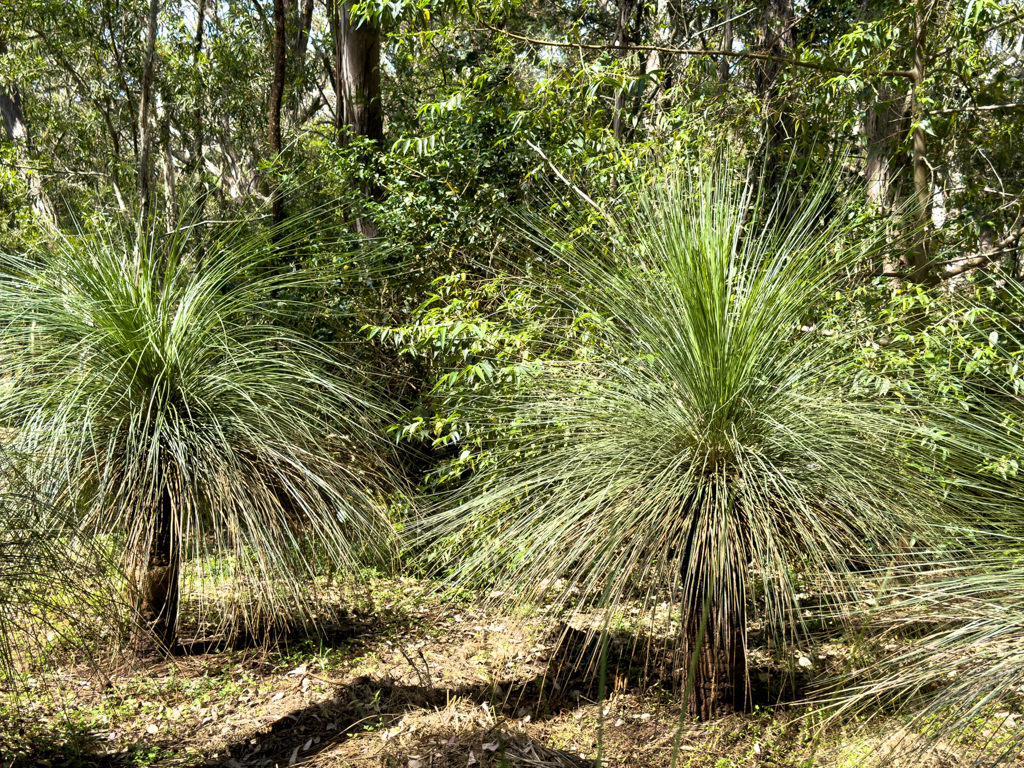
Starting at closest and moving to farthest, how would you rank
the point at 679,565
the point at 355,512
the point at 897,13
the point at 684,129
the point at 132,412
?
the point at 679,565, the point at 132,412, the point at 355,512, the point at 897,13, the point at 684,129

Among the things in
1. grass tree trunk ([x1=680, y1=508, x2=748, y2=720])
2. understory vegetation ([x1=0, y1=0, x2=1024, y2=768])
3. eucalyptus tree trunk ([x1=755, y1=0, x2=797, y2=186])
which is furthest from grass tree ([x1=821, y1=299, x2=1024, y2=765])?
eucalyptus tree trunk ([x1=755, y1=0, x2=797, y2=186])

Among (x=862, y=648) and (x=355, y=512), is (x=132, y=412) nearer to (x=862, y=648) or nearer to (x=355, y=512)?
(x=355, y=512)

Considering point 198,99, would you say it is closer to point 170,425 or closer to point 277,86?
point 277,86

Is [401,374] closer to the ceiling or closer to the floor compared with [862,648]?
closer to the ceiling

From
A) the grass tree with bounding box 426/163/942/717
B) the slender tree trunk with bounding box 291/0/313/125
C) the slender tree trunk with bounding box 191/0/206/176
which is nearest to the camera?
the grass tree with bounding box 426/163/942/717

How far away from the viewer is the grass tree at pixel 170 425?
301 centimetres

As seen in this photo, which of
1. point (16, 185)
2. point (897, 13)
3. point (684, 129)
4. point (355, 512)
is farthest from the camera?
point (16, 185)

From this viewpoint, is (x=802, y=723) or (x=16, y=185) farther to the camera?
(x=16, y=185)

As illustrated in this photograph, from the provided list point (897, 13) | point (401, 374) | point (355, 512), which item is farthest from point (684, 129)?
point (355, 512)

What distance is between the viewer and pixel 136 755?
2857mm

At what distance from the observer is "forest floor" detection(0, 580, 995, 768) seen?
275 centimetres

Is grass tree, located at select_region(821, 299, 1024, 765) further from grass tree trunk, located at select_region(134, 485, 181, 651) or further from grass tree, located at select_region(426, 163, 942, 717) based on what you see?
grass tree trunk, located at select_region(134, 485, 181, 651)

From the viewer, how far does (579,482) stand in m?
2.71

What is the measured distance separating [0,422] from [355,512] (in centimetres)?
138
